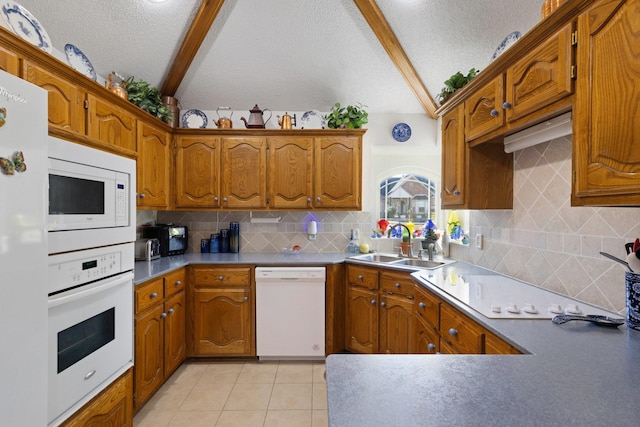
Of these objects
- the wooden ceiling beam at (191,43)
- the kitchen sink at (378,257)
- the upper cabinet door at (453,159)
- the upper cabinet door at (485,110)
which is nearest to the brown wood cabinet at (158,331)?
the kitchen sink at (378,257)

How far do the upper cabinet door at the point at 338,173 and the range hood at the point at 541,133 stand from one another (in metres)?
1.41

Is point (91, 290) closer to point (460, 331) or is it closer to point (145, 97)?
point (460, 331)

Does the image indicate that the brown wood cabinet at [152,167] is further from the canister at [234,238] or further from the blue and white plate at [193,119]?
the canister at [234,238]

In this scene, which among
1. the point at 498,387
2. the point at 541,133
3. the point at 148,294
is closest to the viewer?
the point at 498,387

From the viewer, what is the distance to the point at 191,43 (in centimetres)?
267

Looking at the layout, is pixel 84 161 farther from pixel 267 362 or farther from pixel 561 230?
pixel 561 230

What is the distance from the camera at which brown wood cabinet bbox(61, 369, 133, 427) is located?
1399 millimetres

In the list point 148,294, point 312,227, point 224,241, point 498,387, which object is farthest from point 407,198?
point 498,387

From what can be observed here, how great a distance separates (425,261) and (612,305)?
5.03 feet

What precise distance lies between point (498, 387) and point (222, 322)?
2.43m

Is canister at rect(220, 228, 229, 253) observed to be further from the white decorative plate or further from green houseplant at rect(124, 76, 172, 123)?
the white decorative plate

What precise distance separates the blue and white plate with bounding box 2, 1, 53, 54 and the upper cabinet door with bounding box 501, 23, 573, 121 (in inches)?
95.5

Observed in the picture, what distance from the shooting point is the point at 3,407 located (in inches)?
37.2

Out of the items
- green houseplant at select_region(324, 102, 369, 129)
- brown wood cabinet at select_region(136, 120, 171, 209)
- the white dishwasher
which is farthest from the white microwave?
green houseplant at select_region(324, 102, 369, 129)
